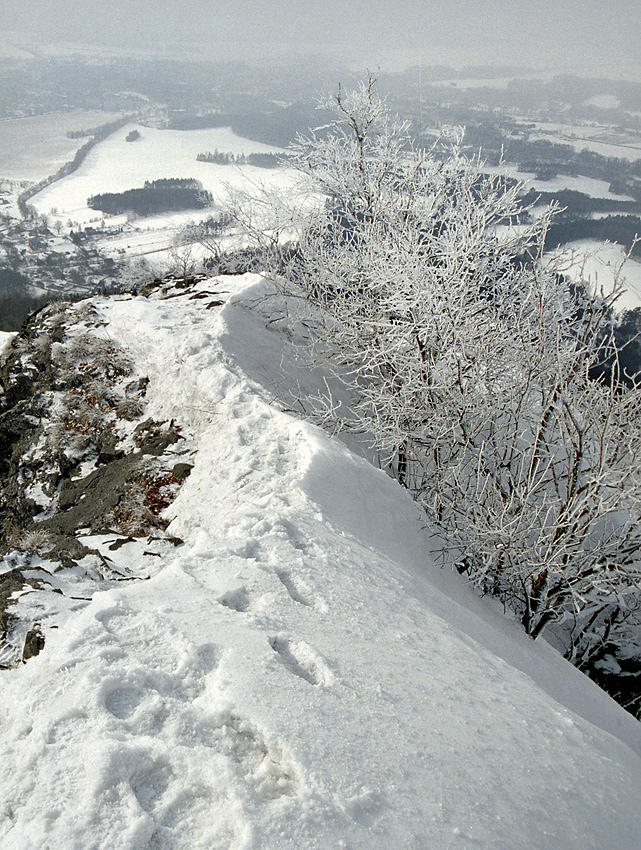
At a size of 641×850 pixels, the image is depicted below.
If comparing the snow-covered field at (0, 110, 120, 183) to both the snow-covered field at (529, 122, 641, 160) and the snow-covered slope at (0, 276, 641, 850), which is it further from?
the snow-covered slope at (0, 276, 641, 850)

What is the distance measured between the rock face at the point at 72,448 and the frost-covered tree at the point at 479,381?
11.4ft

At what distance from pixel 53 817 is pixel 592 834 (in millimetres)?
3375

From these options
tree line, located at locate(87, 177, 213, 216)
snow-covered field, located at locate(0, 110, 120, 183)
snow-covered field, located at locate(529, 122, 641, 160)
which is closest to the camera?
snow-covered field, located at locate(529, 122, 641, 160)

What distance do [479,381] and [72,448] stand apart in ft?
24.9

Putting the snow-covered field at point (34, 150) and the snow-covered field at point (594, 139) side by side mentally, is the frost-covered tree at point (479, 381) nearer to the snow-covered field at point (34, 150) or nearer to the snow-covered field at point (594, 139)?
the snow-covered field at point (594, 139)

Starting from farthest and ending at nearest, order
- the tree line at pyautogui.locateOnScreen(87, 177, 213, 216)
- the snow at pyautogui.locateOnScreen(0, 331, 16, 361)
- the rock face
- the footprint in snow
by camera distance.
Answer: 1. the tree line at pyautogui.locateOnScreen(87, 177, 213, 216)
2. the snow at pyautogui.locateOnScreen(0, 331, 16, 361)
3. the rock face
4. the footprint in snow

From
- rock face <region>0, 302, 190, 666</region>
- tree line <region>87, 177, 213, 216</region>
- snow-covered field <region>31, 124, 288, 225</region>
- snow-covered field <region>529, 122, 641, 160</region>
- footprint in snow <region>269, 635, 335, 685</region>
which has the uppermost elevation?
snow-covered field <region>529, 122, 641, 160</region>

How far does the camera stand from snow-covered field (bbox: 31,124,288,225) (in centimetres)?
11912

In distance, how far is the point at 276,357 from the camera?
36.6ft

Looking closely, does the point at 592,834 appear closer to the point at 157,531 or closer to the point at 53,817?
the point at 53,817

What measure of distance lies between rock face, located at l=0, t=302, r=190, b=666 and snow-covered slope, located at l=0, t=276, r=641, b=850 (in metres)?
0.85

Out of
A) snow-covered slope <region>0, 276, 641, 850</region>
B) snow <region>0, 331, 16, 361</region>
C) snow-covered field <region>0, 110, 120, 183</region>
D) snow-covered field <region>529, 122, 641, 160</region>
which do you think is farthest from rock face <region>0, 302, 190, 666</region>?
snow-covered field <region>0, 110, 120, 183</region>

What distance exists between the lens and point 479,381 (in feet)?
26.9

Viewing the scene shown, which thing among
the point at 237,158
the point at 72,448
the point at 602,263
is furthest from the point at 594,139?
the point at 72,448
